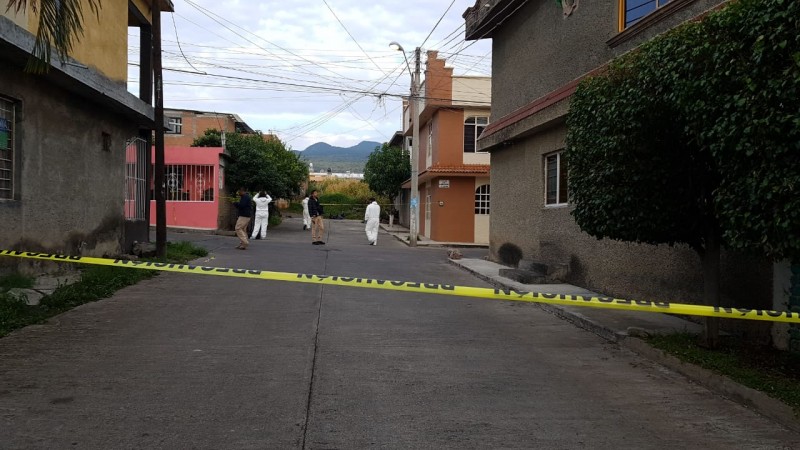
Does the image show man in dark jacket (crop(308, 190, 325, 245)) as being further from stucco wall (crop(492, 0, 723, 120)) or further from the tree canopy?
the tree canopy

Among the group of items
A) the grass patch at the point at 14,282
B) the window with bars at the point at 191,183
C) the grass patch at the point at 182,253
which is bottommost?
the grass patch at the point at 14,282

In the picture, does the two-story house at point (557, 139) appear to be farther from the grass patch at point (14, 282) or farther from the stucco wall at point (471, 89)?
the stucco wall at point (471, 89)

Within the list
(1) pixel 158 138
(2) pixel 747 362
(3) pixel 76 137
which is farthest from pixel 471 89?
(2) pixel 747 362

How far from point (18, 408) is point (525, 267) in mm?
9835

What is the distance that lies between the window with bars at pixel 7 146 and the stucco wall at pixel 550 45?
9.18 m

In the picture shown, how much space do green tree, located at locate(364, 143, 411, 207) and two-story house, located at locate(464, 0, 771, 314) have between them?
65.8ft

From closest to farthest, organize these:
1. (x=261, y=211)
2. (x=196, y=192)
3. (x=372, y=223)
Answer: (x=261, y=211) → (x=372, y=223) → (x=196, y=192)

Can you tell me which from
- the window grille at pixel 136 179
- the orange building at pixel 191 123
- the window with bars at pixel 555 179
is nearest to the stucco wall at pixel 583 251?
the window with bars at pixel 555 179

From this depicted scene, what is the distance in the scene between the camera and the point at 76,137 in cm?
1145

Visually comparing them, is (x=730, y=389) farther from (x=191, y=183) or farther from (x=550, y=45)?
(x=191, y=183)

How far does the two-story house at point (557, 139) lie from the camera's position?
336 inches

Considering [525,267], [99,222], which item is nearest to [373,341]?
[525,267]

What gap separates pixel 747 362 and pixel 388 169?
106ft

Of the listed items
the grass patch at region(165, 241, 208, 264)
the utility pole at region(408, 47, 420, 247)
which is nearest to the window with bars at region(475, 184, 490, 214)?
the utility pole at region(408, 47, 420, 247)
